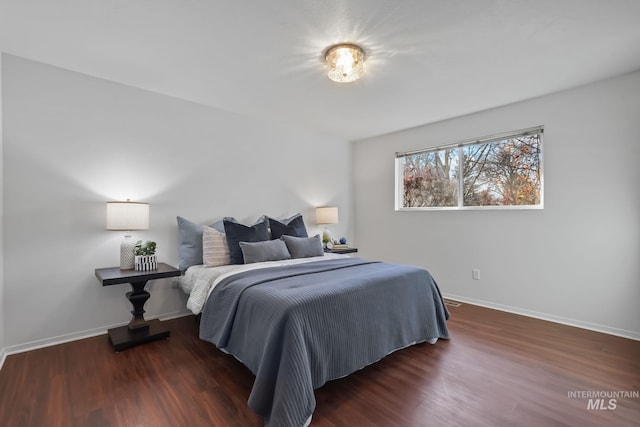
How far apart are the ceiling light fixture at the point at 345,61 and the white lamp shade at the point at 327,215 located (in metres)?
2.19

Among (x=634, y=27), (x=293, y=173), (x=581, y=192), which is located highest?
(x=634, y=27)

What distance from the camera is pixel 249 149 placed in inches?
151

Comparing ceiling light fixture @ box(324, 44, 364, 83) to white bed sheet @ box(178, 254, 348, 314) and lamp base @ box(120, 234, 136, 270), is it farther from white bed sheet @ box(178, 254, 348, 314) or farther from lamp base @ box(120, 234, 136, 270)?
lamp base @ box(120, 234, 136, 270)

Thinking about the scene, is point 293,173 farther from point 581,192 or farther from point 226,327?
point 581,192

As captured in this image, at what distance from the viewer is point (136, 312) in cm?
266

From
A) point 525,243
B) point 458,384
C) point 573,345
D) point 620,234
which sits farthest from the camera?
point 525,243

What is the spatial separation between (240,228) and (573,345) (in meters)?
3.22

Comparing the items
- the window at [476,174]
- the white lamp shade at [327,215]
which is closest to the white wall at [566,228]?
the window at [476,174]

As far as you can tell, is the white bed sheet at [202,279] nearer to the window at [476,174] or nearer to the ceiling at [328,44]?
the ceiling at [328,44]

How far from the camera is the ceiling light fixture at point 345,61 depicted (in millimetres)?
2229

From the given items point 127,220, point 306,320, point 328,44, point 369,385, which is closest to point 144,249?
point 127,220

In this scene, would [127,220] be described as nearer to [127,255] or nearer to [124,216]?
[124,216]

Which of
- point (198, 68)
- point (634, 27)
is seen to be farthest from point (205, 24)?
point (634, 27)

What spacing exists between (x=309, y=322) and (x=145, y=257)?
176 centimetres
